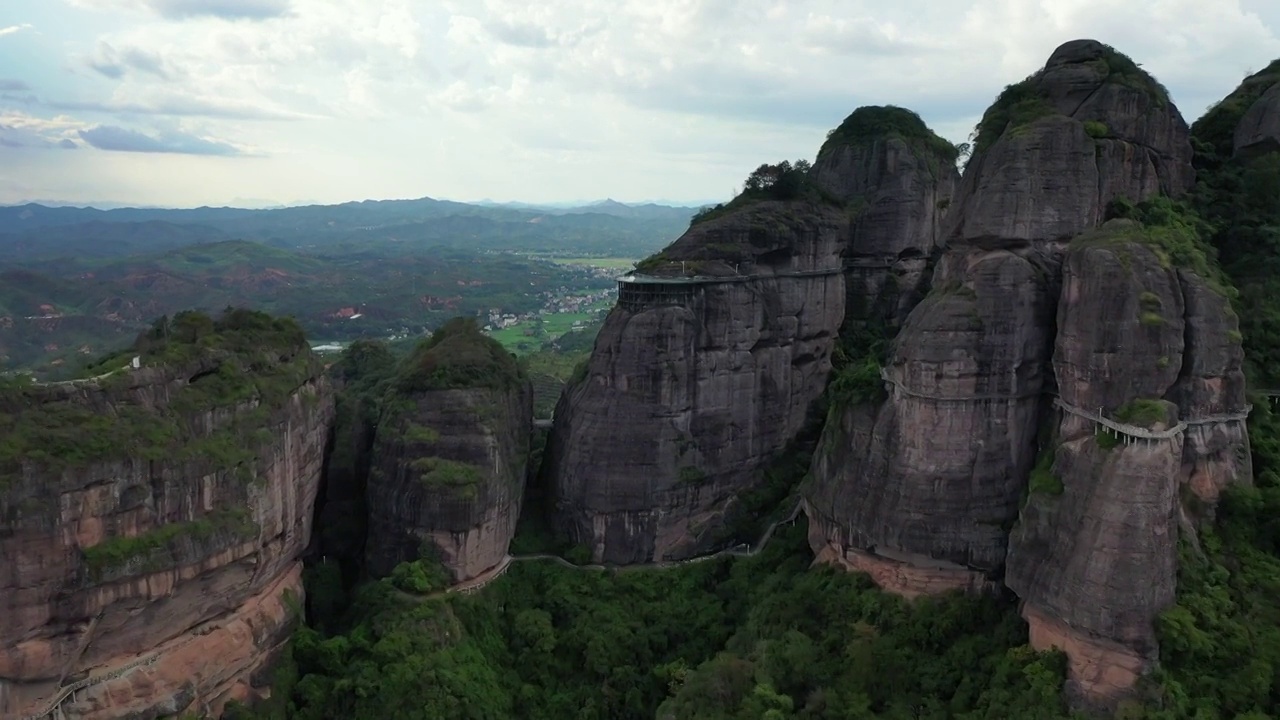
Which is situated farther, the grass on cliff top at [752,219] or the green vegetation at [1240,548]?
the grass on cliff top at [752,219]

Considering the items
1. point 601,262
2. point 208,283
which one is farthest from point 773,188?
point 601,262

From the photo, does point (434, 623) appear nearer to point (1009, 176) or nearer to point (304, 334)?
point (304, 334)

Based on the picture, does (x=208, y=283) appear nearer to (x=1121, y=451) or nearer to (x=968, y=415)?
(x=968, y=415)

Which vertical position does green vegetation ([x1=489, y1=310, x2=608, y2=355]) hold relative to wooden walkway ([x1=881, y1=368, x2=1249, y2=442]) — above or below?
below

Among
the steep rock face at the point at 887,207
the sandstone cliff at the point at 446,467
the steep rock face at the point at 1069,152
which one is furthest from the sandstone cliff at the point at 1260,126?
the sandstone cliff at the point at 446,467

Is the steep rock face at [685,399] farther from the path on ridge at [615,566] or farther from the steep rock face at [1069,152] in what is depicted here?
the steep rock face at [1069,152]

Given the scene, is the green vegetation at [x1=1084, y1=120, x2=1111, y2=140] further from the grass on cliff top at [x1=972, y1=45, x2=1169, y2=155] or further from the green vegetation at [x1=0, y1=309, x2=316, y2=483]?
the green vegetation at [x1=0, y1=309, x2=316, y2=483]

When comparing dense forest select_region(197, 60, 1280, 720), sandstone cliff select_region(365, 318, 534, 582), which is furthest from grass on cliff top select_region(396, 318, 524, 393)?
dense forest select_region(197, 60, 1280, 720)
